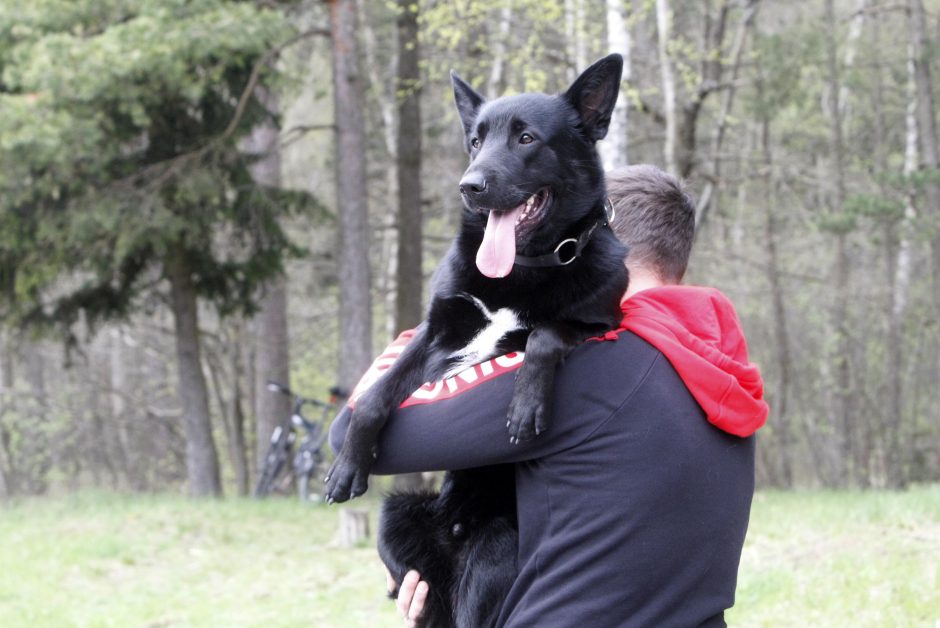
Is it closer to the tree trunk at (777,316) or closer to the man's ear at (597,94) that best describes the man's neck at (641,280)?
the man's ear at (597,94)

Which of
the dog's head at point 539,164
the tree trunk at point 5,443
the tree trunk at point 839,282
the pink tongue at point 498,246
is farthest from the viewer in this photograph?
the tree trunk at point 5,443

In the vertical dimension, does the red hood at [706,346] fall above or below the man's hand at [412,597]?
above

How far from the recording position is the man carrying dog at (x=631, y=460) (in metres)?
1.93

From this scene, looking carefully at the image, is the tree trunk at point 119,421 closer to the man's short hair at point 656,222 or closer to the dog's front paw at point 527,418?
the man's short hair at point 656,222

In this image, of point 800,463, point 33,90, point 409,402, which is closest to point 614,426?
point 409,402

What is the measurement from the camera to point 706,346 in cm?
202

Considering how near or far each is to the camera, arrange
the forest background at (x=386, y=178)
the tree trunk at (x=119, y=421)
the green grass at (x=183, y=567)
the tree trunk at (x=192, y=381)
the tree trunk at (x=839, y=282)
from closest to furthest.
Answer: the green grass at (x=183, y=567) < the forest background at (x=386, y=178) < the tree trunk at (x=192, y=381) < the tree trunk at (x=839, y=282) < the tree trunk at (x=119, y=421)

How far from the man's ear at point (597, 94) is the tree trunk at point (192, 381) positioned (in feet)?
34.3

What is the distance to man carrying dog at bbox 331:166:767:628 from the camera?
6.32ft

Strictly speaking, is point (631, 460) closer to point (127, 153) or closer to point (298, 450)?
point (127, 153)

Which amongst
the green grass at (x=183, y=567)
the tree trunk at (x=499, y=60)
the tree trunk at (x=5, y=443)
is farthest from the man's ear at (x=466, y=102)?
the tree trunk at (x=5, y=443)

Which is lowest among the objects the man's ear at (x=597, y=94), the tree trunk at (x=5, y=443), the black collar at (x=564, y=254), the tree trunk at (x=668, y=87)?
the tree trunk at (x=5, y=443)

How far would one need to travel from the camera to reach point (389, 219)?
17406 mm

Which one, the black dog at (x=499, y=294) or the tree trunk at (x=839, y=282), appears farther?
the tree trunk at (x=839, y=282)
